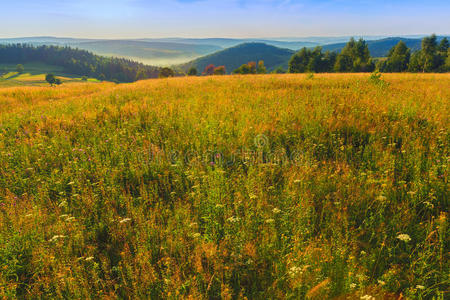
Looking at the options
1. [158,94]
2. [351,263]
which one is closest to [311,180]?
[351,263]

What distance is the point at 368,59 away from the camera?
5347cm

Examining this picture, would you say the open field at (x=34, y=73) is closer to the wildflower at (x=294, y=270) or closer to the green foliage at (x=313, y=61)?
the green foliage at (x=313, y=61)

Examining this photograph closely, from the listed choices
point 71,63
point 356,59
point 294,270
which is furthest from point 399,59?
point 71,63

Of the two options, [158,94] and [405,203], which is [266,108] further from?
[158,94]

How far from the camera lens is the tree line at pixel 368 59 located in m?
51.1

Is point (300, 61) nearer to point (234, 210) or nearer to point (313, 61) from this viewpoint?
point (313, 61)

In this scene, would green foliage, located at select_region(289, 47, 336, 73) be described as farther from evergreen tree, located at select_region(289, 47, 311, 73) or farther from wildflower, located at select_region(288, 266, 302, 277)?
wildflower, located at select_region(288, 266, 302, 277)

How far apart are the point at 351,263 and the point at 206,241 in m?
1.47

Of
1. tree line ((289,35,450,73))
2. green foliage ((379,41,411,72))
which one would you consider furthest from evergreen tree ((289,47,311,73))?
green foliage ((379,41,411,72))

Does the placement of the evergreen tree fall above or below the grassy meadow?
above

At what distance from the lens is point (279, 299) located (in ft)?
6.44

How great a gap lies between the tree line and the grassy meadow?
186 ft

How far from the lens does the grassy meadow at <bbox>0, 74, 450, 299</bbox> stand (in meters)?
2.09

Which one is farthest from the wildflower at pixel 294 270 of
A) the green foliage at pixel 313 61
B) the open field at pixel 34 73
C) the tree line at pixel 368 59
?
the open field at pixel 34 73
